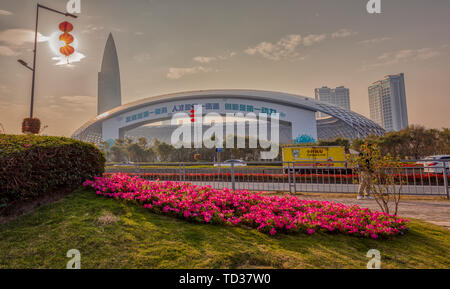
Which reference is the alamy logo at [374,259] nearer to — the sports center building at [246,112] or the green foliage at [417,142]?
the green foliage at [417,142]

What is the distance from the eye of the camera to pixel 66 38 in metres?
5.18

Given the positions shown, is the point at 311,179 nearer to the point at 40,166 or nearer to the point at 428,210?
the point at 428,210

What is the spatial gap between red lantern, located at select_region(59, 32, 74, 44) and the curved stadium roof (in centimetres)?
4814

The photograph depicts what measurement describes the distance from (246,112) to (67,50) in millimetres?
47600

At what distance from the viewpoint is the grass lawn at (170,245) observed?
2545 mm

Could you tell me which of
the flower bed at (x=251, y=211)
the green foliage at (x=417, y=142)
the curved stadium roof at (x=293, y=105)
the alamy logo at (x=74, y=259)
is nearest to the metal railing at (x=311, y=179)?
the flower bed at (x=251, y=211)

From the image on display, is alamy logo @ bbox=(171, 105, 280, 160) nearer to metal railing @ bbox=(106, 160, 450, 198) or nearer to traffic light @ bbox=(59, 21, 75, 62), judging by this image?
metal railing @ bbox=(106, 160, 450, 198)

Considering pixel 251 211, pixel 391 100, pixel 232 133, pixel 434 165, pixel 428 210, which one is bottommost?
pixel 428 210

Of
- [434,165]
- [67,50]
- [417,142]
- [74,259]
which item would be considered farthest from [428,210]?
[417,142]

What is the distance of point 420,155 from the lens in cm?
3095

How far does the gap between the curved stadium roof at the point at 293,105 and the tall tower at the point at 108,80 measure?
11298cm

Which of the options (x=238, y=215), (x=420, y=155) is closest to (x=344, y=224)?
(x=238, y=215)

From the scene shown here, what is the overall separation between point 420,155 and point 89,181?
1520 inches
